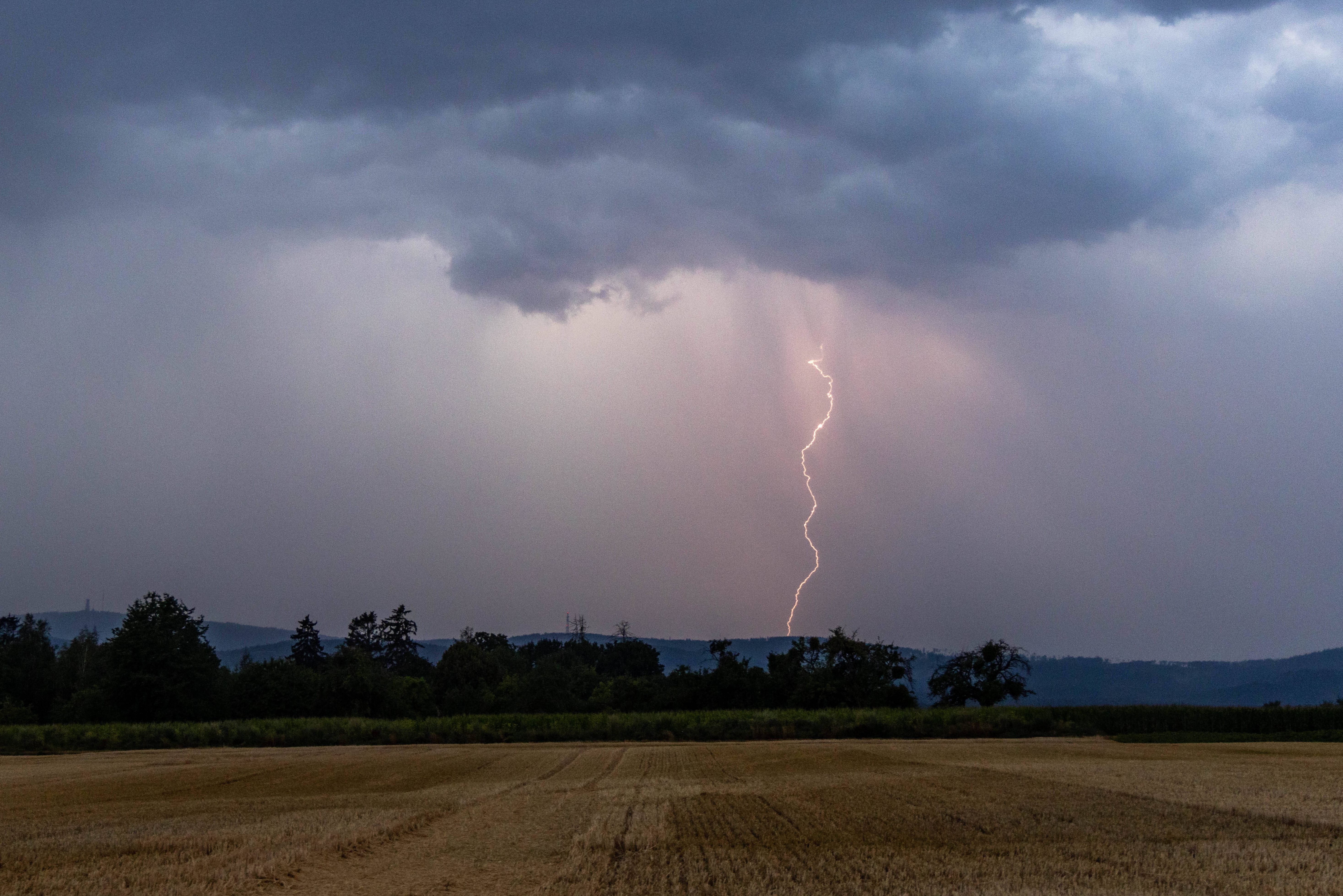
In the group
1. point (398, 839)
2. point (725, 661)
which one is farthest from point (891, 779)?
point (725, 661)

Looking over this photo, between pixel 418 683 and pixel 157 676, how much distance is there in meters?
18.7

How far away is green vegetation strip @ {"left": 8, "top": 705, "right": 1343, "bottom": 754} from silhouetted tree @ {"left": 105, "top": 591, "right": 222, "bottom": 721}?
9.03ft

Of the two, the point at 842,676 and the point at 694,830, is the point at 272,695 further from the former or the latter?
the point at 694,830

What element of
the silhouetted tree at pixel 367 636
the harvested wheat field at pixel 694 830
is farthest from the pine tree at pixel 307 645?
the harvested wheat field at pixel 694 830

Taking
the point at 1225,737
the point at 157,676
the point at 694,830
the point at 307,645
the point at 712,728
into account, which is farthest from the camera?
the point at 307,645

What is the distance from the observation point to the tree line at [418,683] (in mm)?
70188

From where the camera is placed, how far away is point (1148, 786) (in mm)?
24875

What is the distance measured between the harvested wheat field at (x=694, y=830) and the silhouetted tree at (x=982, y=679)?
45139mm

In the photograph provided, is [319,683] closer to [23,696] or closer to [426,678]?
[426,678]

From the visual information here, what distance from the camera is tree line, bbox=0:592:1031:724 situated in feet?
230

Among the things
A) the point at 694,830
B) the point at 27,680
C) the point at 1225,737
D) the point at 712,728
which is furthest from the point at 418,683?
the point at 694,830

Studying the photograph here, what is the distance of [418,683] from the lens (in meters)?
78.1

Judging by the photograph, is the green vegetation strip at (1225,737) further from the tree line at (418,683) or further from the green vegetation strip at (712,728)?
the tree line at (418,683)

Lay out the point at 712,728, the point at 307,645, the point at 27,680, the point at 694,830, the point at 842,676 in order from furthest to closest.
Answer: the point at 307,645
the point at 27,680
the point at 842,676
the point at 712,728
the point at 694,830
